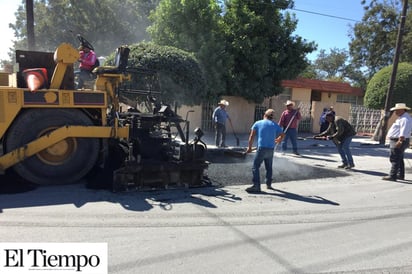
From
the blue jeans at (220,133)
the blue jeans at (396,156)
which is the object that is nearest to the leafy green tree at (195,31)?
the blue jeans at (220,133)

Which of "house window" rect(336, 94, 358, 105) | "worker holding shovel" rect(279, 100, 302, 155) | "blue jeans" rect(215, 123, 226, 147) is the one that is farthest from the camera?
"house window" rect(336, 94, 358, 105)

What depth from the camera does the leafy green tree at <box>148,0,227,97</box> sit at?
47.0ft

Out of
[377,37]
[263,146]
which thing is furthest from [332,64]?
[263,146]

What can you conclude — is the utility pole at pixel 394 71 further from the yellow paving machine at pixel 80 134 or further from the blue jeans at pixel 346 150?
the yellow paving machine at pixel 80 134

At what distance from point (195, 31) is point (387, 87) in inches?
389

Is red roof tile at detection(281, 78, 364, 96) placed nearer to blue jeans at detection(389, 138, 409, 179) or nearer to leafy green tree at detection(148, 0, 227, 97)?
leafy green tree at detection(148, 0, 227, 97)

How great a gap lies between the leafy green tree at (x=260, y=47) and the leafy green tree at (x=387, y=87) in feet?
14.3

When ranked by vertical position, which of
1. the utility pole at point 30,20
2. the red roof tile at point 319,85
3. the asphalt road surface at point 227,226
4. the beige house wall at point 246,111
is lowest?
the asphalt road surface at point 227,226

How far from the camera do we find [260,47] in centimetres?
1575

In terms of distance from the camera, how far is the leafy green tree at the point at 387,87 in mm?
17734

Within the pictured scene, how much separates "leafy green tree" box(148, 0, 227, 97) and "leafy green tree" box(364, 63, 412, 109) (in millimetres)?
8577

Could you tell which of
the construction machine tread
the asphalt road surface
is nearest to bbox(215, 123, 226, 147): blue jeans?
the asphalt road surface

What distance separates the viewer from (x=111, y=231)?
Result: 14.2 ft

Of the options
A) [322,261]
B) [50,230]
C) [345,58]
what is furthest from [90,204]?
[345,58]
